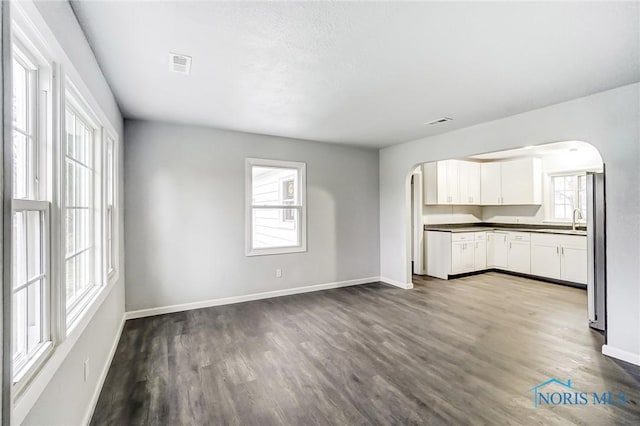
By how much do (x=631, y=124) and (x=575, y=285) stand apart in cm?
364

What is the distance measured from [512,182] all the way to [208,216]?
6182 millimetres

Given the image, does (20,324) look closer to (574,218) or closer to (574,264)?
(574,264)

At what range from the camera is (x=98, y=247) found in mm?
2551

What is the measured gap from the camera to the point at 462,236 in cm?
609

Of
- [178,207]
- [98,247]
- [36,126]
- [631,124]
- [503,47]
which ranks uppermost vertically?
[503,47]

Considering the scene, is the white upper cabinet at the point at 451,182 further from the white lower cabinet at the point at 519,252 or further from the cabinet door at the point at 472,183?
the white lower cabinet at the point at 519,252

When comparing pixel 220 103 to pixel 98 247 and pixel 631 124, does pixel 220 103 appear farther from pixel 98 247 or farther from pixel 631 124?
pixel 631 124

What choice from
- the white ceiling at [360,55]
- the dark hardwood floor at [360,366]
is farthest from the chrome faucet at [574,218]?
the white ceiling at [360,55]

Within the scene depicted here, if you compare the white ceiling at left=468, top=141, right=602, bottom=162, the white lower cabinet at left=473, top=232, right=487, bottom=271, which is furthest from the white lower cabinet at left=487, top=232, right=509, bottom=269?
the white ceiling at left=468, top=141, right=602, bottom=162

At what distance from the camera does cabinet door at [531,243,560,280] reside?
5554 mm

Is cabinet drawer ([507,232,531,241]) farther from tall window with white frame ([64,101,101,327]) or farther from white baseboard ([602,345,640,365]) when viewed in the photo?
tall window with white frame ([64,101,101,327])

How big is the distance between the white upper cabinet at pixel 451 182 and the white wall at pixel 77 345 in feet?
18.3

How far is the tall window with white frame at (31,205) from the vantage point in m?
1.30

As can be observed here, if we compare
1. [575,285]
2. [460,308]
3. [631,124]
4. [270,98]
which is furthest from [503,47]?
[575,285]
